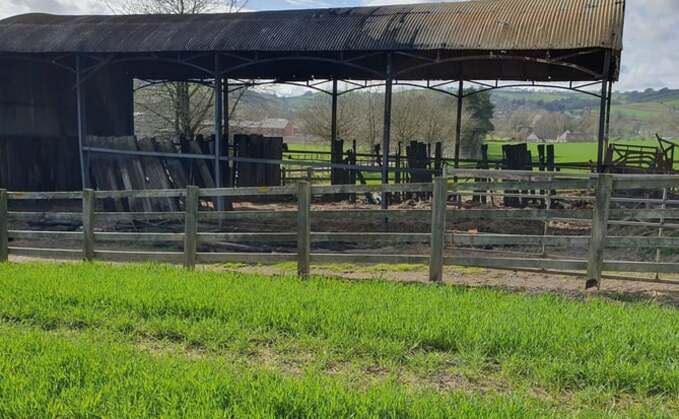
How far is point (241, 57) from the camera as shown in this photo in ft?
47.3

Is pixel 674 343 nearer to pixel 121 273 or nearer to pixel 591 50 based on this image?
pixel 121 273

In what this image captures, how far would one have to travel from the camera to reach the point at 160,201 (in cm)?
1508

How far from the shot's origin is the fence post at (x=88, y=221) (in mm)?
8469

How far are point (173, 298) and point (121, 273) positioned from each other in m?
1.79

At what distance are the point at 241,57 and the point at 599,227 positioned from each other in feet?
33.3

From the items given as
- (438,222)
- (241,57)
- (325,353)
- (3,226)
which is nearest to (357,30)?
(241,57)

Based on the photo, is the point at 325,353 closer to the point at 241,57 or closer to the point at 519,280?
the point at 519,280

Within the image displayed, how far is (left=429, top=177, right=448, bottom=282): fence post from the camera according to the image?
693cm

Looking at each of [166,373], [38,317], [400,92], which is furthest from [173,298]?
[400,92]

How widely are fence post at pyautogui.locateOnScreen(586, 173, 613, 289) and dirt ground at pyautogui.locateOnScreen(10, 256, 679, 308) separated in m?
0.20

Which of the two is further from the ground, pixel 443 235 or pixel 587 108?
pixel 587 108

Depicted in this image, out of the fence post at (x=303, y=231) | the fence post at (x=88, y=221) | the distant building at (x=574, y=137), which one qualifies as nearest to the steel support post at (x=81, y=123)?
the fence post at (x=88, y=221)

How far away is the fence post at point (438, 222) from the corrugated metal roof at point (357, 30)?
6004 mm

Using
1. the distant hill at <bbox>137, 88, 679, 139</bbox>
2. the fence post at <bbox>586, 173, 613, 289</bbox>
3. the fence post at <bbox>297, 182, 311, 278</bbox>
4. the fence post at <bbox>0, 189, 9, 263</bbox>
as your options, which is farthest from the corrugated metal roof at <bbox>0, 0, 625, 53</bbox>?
the distant hill at <bbox>137, 88, 679, 139</bbox>
